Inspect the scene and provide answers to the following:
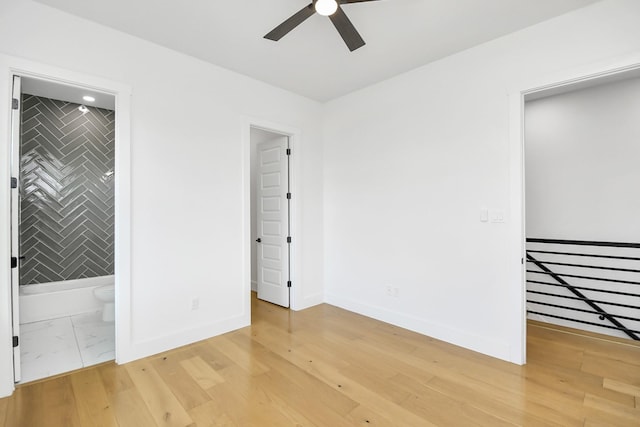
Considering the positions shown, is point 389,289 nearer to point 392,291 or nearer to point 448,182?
point 392,291

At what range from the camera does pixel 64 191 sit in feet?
13.4

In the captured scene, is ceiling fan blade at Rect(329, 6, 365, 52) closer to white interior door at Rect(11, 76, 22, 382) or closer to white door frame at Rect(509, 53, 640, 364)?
white door frame at Rect(509, 53, 640, 364)

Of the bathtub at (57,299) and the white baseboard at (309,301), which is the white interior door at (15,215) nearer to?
the bathtub at (57,299)

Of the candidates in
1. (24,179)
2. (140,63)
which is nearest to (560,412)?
(140,63)

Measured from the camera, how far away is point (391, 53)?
310 cm

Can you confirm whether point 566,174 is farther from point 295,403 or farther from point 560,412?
point 295,403

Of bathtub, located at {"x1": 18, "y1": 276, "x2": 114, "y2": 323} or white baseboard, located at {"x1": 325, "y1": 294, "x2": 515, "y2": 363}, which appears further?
bathtub, located at {"x1": 18, "y1": 276, "x2": 114, "y2": 323}

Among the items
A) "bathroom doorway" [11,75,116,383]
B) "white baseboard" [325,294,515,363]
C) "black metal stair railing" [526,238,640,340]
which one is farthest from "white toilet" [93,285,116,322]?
"black metal stair railing" [526,238,640,340]

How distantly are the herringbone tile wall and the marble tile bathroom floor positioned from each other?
730 mm

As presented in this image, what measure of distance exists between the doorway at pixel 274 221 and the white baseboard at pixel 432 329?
870 millimetres

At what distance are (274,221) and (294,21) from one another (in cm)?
278

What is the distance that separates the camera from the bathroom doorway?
143 inches

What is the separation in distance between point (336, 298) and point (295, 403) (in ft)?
7.34

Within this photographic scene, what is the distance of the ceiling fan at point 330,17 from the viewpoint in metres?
1.98
